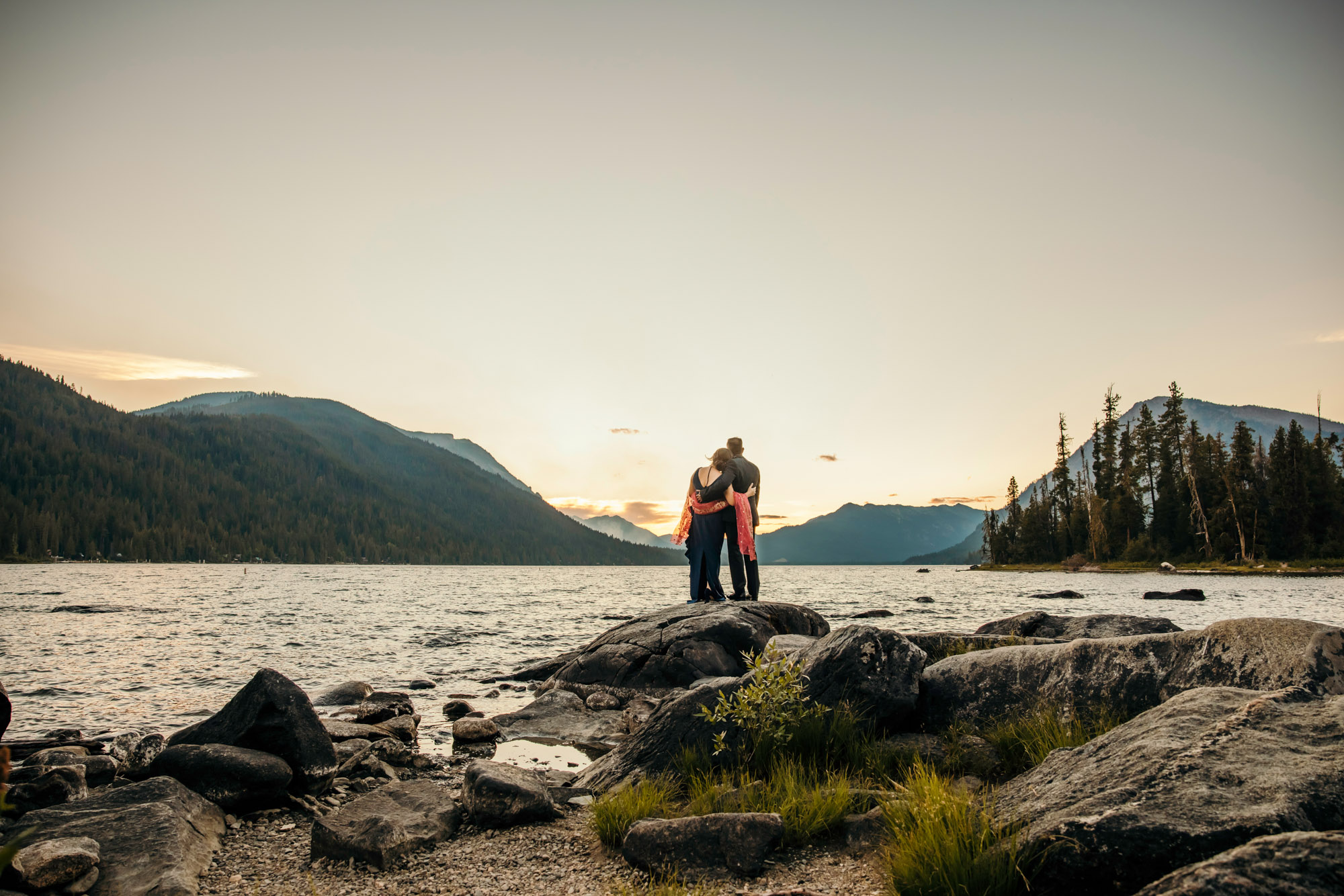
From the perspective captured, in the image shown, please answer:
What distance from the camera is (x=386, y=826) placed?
6.32m

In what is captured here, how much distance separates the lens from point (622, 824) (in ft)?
20.0

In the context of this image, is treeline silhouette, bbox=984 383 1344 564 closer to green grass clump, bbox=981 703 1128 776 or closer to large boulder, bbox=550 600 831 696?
large boulder, bbox=550 600 831 696

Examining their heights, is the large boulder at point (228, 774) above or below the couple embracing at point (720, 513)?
below

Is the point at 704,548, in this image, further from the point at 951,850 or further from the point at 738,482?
the point at 951,850

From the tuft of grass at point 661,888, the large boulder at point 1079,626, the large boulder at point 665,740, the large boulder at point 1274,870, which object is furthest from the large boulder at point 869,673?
the large boulder at point 1079,626

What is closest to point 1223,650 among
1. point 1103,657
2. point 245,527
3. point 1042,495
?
point 1103,657

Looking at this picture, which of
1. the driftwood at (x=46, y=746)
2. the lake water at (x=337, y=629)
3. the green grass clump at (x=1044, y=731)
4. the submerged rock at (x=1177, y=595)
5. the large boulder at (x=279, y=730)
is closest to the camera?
the green grass clump at (x=1044, y=731)

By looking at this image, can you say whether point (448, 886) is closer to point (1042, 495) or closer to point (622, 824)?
point (622, 824)

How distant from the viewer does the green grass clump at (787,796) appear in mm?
5629

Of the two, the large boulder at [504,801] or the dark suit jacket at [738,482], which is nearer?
the large boulder at [504,801]

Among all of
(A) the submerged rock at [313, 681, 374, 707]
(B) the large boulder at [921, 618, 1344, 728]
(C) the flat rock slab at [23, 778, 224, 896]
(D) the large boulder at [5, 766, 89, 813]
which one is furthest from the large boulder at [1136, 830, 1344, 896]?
(A) the submerged rock at [313, 681, 374, 707]

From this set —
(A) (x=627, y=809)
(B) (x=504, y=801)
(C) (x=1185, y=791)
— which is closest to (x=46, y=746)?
(B) (x=504, y=801)

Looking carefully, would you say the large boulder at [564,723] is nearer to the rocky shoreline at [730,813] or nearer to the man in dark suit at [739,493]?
the rocky shoreline at [730,813]

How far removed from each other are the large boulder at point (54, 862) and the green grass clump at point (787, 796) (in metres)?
4.95
